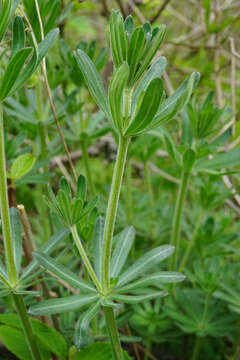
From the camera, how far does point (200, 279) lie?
65.6 inches

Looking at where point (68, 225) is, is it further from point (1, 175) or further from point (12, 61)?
point (12, 61)

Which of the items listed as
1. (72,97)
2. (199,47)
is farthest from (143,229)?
(199,47)

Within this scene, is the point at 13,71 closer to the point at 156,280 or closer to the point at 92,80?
the point at 92,80

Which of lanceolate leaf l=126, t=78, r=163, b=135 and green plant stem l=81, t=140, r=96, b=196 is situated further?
green plant stem l=81, t=140, r=96, b=196

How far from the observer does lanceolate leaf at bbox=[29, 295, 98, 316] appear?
94 centimetres

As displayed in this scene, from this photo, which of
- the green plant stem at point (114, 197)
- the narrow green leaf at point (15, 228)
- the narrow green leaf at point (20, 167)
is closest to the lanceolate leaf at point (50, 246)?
the narrow green leaf at point (15, 228)

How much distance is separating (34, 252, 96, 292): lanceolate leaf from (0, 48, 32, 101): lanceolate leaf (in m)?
0.40

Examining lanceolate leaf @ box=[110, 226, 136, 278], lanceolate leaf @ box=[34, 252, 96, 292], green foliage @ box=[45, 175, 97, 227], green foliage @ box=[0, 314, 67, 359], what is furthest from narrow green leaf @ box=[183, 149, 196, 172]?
green foliage @ box=[0, 314, 67, 359]

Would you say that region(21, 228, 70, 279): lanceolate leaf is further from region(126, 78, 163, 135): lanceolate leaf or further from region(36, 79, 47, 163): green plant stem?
region(36, 79, 47, 163): green plant stem

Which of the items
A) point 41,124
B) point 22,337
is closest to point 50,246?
point 22,337

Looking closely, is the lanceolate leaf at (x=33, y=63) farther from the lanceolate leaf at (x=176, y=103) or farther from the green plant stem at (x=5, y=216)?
the lanceolate leaf at (x=176, y=103)

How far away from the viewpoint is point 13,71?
0.91m

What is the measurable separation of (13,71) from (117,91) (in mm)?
242

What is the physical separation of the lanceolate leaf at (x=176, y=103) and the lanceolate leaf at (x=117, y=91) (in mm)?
73
